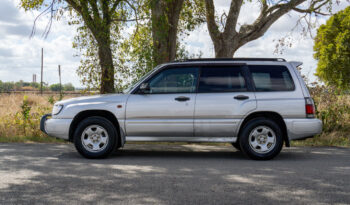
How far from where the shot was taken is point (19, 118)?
1307 cm

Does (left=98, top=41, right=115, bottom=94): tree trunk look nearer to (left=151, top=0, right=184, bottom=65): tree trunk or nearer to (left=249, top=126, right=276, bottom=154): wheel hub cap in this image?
(left=151, top=0, right=184, bottom=65): tree trunk

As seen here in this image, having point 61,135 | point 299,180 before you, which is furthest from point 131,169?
point 299,180

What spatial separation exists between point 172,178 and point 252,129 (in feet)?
8.04

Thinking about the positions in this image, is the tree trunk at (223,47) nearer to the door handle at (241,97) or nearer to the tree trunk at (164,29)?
the tree trunk at (164,29)

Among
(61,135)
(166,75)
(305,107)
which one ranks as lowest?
(61,135)

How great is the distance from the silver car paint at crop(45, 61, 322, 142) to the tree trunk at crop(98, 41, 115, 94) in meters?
5.12

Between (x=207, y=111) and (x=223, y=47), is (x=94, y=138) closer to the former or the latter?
(x=207, y=111)

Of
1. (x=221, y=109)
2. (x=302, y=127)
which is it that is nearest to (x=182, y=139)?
(x=221, y=109)

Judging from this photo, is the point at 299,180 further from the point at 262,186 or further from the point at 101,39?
the point at 101,39

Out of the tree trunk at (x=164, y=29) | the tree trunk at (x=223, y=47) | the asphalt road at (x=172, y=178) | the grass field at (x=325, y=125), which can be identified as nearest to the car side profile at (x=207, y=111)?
the asphalt road at (x=172, y=178)

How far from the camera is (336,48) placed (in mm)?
45656

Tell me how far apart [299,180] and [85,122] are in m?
4.21

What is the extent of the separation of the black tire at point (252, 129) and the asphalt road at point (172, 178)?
0.17 metres

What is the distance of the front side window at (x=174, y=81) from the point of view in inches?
326
